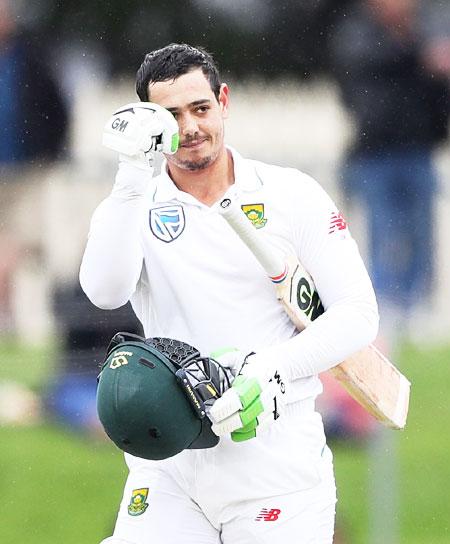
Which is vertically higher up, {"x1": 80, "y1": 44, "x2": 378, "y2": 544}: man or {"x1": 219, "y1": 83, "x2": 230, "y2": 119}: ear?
{"x1": 219, "y1": 83, "x2": 230, "y2": 119}: ear

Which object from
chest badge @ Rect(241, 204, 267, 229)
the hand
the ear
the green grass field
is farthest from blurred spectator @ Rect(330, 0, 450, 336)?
the hand

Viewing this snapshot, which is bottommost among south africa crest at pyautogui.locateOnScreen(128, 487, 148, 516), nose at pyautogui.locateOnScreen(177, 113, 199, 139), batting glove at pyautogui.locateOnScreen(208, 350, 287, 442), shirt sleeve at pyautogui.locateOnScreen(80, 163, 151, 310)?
south africa crest at pyautogui.locateOnScreen(128, 487, 148, 516)

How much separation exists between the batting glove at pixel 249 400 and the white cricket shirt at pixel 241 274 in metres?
0.05

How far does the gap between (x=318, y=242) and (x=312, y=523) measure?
551mm

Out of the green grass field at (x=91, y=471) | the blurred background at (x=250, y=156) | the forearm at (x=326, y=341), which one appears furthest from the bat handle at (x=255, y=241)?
the green grass field at (x=91, y=471)

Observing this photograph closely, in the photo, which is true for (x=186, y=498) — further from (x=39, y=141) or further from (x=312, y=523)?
(x=39, y=141)

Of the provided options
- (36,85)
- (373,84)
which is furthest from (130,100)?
(373,84)

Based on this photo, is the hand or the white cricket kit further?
the white cricket kit

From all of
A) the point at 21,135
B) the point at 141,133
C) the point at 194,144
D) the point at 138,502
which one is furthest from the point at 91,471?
the point at 141,133

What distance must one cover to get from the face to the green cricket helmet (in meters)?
0.41

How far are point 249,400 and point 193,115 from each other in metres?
0.60

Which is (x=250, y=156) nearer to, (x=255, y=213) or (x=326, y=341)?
(x=255, y=213)

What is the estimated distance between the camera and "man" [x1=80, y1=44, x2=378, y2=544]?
2363 millimetres

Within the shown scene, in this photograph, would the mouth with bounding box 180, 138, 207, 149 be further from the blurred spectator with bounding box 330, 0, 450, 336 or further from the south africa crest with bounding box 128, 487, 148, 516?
the blurred spectator with bounding box 330, 0, 450, 336
